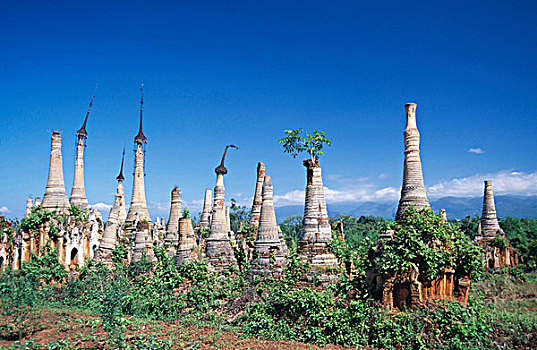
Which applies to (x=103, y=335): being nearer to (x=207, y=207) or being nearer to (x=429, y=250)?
(x=429, y=250)

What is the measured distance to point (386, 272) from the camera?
1309 centimetres

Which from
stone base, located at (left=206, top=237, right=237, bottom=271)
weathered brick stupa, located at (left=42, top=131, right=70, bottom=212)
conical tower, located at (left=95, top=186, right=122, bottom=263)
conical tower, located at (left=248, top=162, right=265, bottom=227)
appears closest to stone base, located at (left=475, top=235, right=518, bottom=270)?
conical tower, located at (left=248, top=162, right=265, bottom=227)

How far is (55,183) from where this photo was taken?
2630cm

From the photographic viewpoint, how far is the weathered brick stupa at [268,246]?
59.2 ft

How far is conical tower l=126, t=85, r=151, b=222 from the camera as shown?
29.2 metres

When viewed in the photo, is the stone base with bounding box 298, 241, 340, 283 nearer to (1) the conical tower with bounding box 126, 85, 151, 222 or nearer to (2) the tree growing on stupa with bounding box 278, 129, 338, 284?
(2) the tree growing on stupa with bounding box 278, 129, 338, 284

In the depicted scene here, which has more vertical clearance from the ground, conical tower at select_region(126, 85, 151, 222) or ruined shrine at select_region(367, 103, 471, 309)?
conical tower at select_region(126, 85, 151, 222)

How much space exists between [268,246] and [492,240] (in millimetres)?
20428

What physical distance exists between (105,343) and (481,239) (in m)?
27.8

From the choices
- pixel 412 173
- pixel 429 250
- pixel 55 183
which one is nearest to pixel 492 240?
pixel 412 173

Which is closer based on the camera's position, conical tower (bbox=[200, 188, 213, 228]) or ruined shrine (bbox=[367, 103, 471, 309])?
ruined shrine (bbox=[367, 103, 471, 309])

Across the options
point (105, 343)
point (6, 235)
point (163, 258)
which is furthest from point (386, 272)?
point (6, 235)

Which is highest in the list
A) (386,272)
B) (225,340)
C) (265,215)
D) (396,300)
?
(265,215)

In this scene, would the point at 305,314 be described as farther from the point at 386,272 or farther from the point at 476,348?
the point at 476,348
